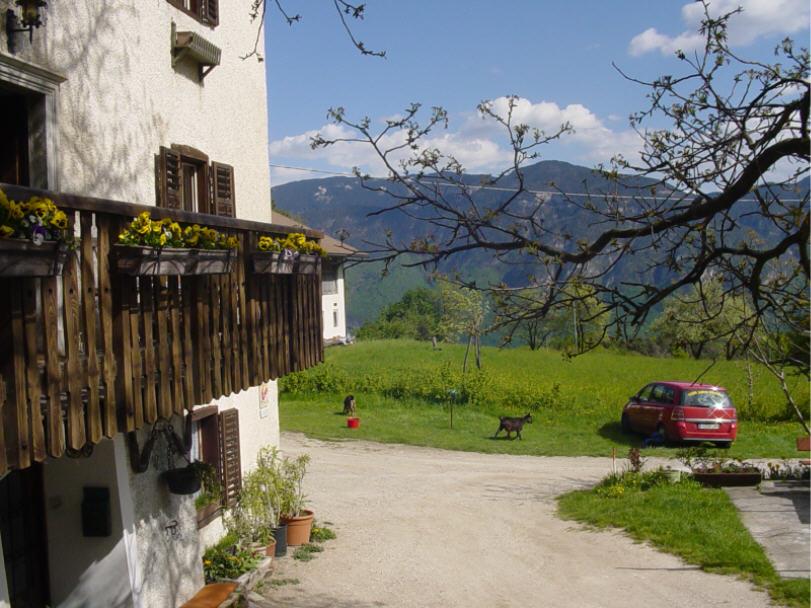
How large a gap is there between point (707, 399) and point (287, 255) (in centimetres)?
1860

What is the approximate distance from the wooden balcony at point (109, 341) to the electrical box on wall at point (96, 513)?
1.32 m

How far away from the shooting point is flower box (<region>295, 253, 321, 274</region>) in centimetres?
855

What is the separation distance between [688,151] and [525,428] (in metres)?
22.5

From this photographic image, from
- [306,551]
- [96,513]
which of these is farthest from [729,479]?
[96,513]

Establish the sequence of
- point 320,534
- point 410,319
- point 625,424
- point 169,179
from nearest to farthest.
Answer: point 169,179 < point 320,534 < point 625,424 < point 410,319

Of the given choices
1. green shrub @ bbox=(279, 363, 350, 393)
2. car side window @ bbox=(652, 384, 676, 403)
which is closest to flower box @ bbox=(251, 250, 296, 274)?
car side window @ bbox=(652, 384, 676, 403)

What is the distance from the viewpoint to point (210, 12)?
1034 cm

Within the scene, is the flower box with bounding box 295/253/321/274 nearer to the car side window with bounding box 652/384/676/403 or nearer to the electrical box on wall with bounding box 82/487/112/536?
the electrical box on wall with bounding box 82/487/112/536

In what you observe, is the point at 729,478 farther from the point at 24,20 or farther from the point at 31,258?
the point at 31,258

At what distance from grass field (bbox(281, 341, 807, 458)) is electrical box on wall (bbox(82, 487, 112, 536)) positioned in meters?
18.4

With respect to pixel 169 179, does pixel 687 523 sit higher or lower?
lower

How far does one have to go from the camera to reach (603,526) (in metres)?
14.9

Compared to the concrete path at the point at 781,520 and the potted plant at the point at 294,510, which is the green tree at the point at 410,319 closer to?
the concrete path at the point at 781,520

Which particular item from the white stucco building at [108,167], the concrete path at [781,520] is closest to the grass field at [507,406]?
the concrete path at [781,520]
